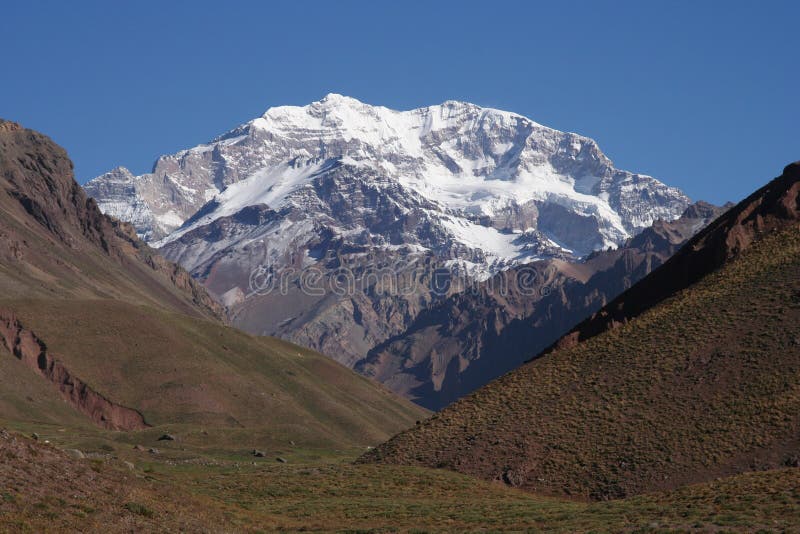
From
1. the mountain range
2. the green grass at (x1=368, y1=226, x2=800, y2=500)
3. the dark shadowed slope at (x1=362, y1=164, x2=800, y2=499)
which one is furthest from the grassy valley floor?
the dark shadowed slope at (x1=362, y1=164, x2=800, y2=499)

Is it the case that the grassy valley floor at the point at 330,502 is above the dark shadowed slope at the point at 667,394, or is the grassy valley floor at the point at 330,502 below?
below

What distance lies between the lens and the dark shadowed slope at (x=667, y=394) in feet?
264

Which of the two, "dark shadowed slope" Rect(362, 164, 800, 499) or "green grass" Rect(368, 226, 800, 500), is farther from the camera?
"dark shadowed slope" Rect(362, 164, 800, 499)

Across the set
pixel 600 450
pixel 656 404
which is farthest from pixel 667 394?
pixel 600 450

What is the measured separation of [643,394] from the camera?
291 ft

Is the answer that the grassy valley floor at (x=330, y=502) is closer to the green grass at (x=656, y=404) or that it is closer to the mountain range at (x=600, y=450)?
the mountain range at (x=600, y=450)

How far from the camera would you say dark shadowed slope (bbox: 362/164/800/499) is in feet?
264

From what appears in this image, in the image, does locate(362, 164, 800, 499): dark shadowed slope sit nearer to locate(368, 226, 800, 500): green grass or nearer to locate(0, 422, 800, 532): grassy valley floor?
locate(368, 226, 800, 500): green grass

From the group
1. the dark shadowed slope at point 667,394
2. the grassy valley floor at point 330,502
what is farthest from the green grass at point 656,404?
the grassy valley floor at point 330,502

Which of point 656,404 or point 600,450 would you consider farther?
point 656,404

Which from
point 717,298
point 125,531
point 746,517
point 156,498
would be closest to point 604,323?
point 717,298

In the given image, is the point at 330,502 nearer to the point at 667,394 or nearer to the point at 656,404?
the point at 656,404

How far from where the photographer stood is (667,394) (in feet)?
287

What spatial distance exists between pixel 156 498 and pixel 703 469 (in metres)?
40.6
